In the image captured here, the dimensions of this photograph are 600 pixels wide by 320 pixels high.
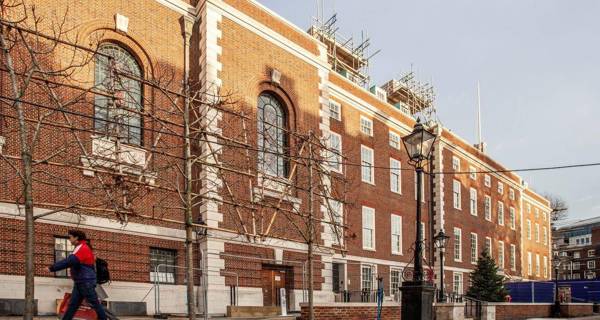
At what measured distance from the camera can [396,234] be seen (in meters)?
35.2

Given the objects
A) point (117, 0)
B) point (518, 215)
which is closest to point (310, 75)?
point (117, 0)

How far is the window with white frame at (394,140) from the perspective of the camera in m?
36.3

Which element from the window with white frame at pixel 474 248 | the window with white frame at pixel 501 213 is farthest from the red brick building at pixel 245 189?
the window with white frame at pixel 501 213

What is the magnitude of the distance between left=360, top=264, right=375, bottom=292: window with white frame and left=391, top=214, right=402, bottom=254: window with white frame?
3088 millimetres

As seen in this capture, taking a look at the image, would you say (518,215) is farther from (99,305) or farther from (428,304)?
(99,305)

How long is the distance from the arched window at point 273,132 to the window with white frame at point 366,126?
908 cm

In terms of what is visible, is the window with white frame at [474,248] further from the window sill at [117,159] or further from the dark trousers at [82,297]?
the dark trousers at [82,297]

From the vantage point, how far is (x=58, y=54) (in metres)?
17.6

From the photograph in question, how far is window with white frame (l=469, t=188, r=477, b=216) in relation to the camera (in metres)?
46.1

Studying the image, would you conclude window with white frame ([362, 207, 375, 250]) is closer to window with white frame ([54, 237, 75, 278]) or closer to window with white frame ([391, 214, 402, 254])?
window with white frame ([391, 214, 402, 254])

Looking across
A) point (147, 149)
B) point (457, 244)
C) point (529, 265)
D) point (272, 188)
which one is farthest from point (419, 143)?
point (529, 265)

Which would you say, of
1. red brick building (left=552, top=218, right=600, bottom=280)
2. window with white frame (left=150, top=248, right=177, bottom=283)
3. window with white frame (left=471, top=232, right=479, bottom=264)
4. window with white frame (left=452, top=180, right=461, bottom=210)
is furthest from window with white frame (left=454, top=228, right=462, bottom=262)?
red brick building (left=552, top=218, right=600, bottom=280)

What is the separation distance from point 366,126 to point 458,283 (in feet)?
53.9

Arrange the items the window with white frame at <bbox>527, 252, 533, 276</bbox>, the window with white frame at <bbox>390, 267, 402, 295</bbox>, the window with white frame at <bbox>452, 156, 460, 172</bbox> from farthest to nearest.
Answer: the window with white frame at <bbox>527, 252, 533, 276</bbox> → the window with white frame at <bbox>452, 156, 460, 172</bbox> → the window with white frame at <bbox>390, 267, 402, 295</bbox>
